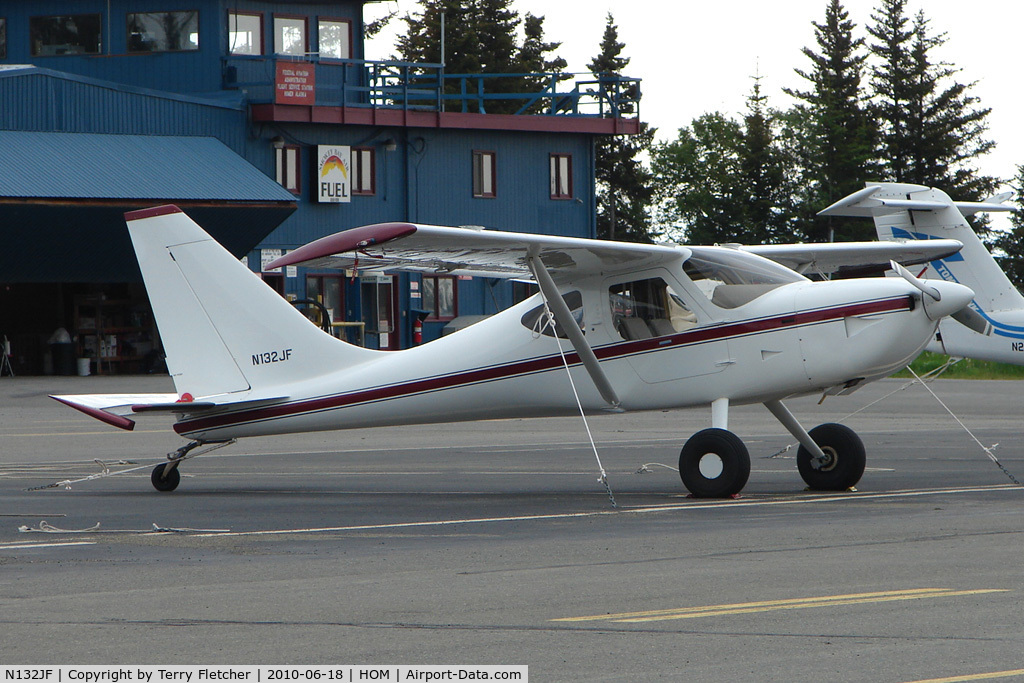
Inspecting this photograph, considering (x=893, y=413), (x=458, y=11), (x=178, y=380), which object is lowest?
(x=893, y=413)

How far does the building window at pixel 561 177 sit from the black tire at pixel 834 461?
108 feet

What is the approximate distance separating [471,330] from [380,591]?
5.78 metres

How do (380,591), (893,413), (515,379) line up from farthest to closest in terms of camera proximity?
1. (893,413)
2. (515,379)
3. (380,591)

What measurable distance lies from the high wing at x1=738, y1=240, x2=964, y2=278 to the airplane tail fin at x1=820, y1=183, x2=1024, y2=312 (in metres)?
3.34

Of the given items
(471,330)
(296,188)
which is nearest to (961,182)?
(296,188)

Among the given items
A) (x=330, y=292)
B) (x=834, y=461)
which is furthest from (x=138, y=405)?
(x=330, y=292)

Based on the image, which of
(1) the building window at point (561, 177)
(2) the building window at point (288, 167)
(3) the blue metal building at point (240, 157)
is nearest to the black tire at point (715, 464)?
(3) the blue metal building at point (240, 157)

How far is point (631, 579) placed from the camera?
7.88 metres

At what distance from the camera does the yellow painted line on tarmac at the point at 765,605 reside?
22.1 ft

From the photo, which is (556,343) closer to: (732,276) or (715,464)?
(732,276)

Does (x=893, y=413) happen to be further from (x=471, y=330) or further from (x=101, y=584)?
(x=101, y=584)

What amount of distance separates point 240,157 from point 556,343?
26700 mm

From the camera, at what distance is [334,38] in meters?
42.1

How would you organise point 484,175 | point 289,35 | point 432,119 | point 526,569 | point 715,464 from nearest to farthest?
point 526,569, point 715,464, point 289,35, point 432,119, point 484,175
